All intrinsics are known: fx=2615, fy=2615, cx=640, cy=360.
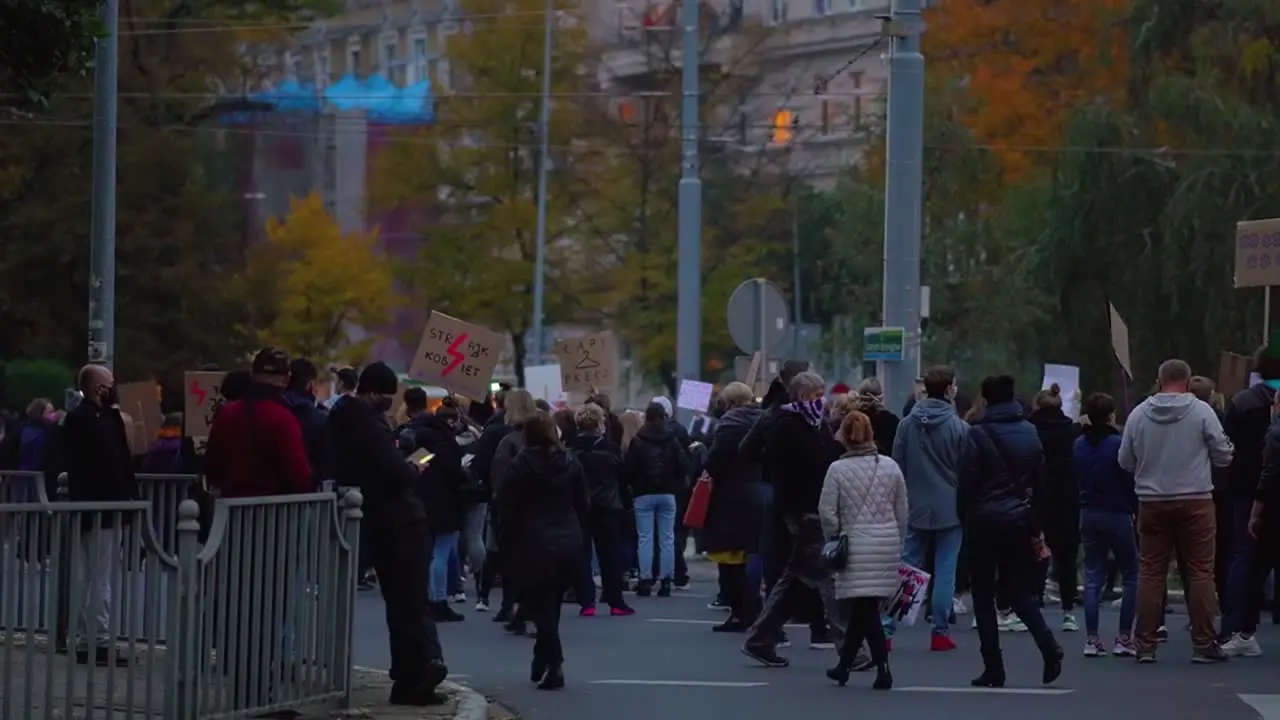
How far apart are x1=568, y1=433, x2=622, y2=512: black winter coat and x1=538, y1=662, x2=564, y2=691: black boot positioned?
233 inches

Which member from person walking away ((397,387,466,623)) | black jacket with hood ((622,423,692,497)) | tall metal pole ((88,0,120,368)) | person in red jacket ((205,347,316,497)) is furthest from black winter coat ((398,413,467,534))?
person in red jacket ((205,347,316,497))

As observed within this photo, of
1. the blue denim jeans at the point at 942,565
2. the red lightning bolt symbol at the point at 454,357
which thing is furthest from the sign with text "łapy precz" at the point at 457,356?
the blue denim jeans at the point at 942,565

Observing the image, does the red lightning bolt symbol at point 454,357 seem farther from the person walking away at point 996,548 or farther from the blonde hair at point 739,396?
the person walking away at point 996,548

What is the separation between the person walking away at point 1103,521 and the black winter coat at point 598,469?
5.01 meters

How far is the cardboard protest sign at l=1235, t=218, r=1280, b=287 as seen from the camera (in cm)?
2038

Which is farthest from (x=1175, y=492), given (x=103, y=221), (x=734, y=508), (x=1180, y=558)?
(x=103, y=221)

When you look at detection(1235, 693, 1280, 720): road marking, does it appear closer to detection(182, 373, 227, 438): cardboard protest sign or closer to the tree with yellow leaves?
detection(182, 373, 227, 438): cardboard protest sign

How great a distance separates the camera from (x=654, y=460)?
22.0m

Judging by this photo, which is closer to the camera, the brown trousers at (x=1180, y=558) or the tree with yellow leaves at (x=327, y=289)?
the brown trousers at (x=1180, y=558)

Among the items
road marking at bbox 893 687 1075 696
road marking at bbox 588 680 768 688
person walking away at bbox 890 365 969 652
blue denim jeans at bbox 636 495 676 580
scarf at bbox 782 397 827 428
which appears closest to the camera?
road marking at bbox 893 687 1075 696

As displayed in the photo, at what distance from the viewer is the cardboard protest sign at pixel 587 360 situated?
91.1 ft

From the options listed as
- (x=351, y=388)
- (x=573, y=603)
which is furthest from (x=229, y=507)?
(x=573, y=603)

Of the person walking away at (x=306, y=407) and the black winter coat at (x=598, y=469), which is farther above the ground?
the person walking away at (x=306, y=407)

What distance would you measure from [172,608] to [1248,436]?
8.67 m
